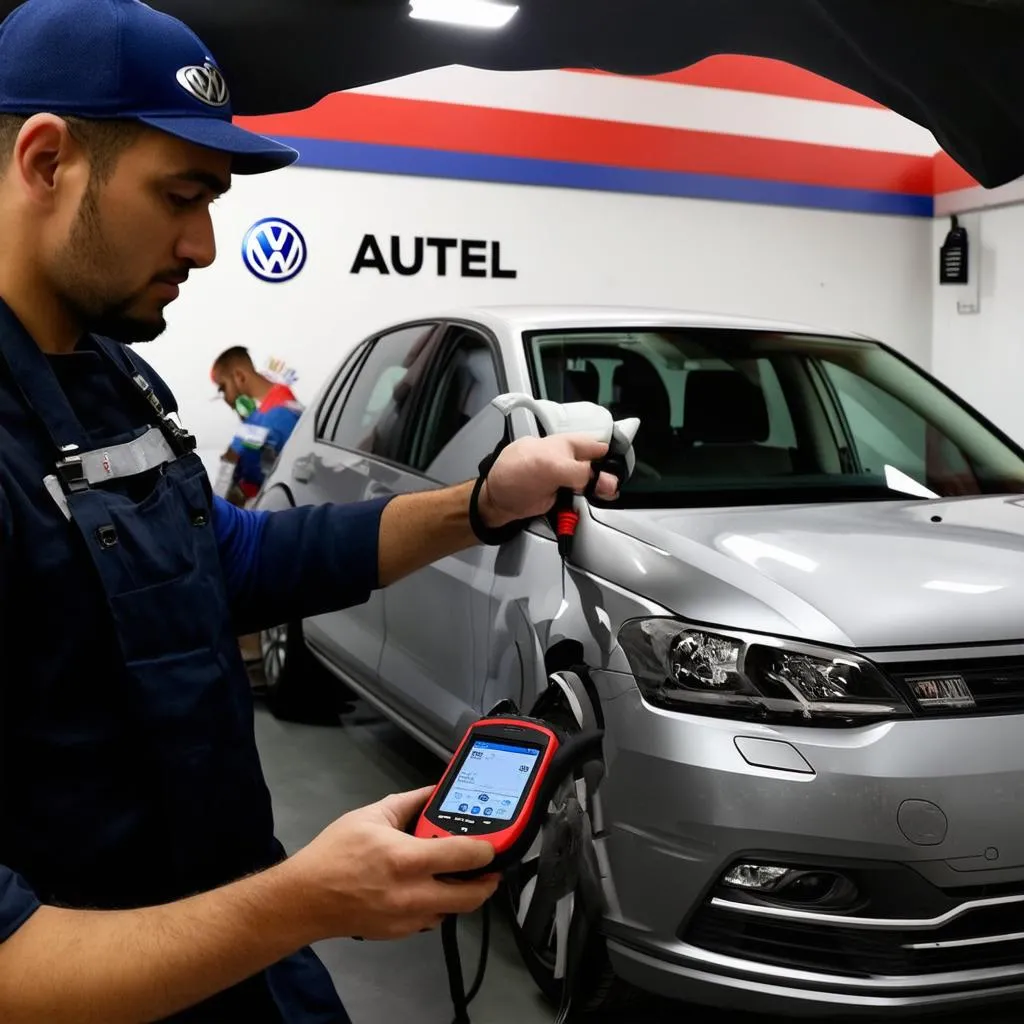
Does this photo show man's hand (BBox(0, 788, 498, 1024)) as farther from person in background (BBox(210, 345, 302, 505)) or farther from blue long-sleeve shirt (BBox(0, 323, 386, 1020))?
person in background (BBox(210, 345, 302, 505))

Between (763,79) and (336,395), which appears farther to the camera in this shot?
(763,79)

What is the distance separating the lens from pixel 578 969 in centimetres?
200

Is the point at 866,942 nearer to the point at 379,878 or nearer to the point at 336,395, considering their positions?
the point at 379,878

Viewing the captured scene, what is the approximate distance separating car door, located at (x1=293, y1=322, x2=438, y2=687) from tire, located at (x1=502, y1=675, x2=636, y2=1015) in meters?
0.95

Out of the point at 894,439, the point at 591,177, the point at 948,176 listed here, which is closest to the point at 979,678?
the point at 894,439

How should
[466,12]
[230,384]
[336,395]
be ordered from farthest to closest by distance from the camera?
[230,384], [466,12], [336,395]

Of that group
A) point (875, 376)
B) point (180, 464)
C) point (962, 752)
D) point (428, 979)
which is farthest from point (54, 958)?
point (875, 376)

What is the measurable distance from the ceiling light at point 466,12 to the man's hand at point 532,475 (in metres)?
3.65

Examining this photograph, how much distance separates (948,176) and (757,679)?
228 inches

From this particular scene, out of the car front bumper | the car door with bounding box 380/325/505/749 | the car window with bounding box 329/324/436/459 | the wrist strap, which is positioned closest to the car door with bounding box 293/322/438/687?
the car window with bounding box 329/324/436/459

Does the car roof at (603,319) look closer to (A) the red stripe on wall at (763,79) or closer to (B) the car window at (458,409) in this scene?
(B) the car window at (458,409)

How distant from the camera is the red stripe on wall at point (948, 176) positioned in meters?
6.51

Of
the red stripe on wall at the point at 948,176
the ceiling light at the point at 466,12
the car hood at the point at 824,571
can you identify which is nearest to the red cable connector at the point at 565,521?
the car hood at the point at 824,571

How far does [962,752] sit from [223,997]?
113 centimetres
